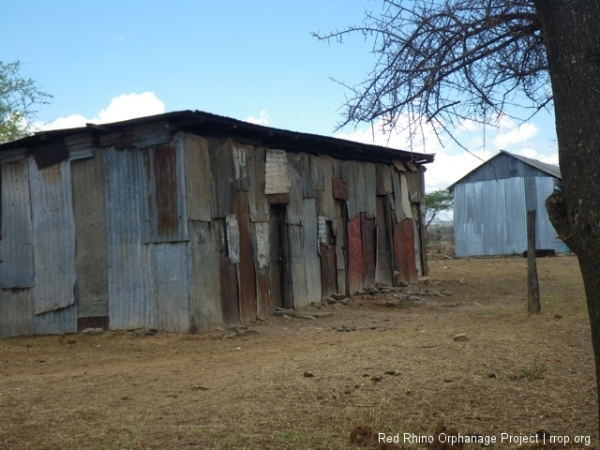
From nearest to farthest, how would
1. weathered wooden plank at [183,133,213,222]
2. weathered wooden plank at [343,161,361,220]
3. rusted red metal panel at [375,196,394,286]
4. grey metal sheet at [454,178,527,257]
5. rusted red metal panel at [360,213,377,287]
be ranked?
weathered wooden plank at [183,133,213,222], weathered wooden plank at [343,161,361,220], rusted red metal panel at [360,213,377,287], rusted red metal panel at [375,196,394,286], grey metal sheet at [454,178,527,257]

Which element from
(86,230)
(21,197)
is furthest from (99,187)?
(21,197)

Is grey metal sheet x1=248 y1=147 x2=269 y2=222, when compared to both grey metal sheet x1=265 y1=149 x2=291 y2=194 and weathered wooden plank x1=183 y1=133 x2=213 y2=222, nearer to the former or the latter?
grey metal sheet x1=265 y1=149 x2=291 y2=194

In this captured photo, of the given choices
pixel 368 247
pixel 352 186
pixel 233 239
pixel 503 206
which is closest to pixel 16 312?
pixel 233 239

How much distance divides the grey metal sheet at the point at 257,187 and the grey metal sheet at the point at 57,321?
3.76 m

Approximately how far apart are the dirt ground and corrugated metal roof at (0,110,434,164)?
3.23 meters

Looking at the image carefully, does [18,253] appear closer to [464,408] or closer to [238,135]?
[238,135]

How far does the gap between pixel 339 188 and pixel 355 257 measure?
1768 mm

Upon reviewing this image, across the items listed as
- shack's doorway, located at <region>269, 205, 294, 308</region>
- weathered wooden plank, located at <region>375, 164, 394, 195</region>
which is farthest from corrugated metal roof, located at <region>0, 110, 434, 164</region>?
weathered wooden plank, located at <region>375, 164, 394, 195</region>

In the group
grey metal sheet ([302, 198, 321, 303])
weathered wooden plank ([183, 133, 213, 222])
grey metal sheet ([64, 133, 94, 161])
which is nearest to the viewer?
weathered wooden plank ([183, 133, 213, 222])

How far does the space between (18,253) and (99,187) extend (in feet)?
7.80

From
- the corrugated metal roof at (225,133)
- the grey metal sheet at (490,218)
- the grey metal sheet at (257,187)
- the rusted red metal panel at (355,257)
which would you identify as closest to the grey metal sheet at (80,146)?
the corrugated metal roof at (225,133)

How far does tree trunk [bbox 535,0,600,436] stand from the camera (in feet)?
12.9

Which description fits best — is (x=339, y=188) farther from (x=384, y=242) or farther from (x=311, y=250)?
(x=384, y=242)

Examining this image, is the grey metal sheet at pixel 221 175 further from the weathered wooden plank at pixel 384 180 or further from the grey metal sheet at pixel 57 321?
the weathered wooden plank at pixel 384 180
